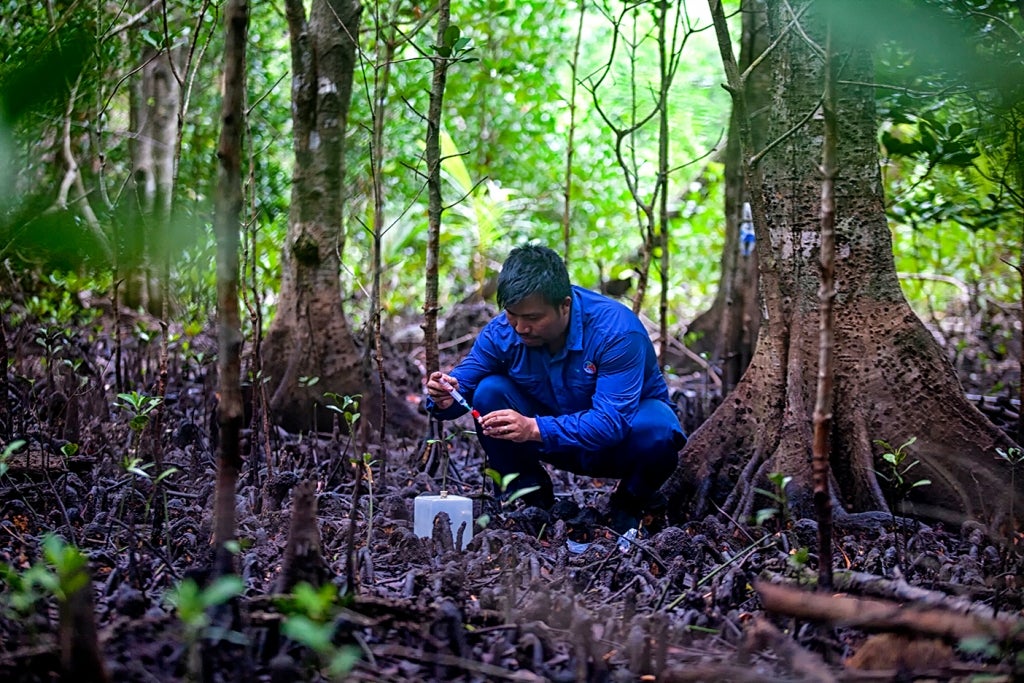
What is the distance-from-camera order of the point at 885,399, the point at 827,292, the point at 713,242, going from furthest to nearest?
the point at 713,242
the point at 885,399
the point at 827,292

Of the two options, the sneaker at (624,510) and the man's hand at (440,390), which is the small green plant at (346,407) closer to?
the man's hand at (440,390)

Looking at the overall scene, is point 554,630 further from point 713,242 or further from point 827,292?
point 713,242

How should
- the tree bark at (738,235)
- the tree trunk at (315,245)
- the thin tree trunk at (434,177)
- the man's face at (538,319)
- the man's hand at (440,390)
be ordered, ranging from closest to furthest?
1. the man's face at (538,319)
2. the man's hand at (440,390)
3. the thin tree trunk at (434,177)
4. the tree trunk at (315,245)
5. the tree bark at (738,235)

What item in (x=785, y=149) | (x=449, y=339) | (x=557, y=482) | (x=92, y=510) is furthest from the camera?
(x=449, y=339)

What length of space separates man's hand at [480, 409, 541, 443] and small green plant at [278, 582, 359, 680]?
1316 mm

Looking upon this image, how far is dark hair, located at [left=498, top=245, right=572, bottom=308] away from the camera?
11.6 ft

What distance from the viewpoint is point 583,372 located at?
3773mm

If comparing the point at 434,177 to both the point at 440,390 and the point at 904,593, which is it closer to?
the point at 440,390

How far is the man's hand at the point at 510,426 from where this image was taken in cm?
339

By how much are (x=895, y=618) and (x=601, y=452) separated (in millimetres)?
1752

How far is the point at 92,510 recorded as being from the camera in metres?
3.26

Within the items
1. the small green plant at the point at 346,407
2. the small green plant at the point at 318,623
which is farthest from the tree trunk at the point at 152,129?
the small green plant at the point at 318,623

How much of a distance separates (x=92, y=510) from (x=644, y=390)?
88.9 inches

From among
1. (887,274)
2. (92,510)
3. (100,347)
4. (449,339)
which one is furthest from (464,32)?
(92,510)
